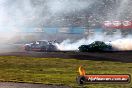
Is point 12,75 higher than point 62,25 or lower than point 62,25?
lower

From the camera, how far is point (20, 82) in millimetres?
17703

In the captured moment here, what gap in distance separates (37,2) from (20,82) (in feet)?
168

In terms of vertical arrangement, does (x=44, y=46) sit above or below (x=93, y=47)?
above

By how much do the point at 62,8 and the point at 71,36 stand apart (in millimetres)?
13705

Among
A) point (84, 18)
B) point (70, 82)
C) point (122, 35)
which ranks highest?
point (84, 18)

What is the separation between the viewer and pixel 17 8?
60781mm

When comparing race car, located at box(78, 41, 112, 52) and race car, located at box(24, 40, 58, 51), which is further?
race car, located at box(24, 40, 58, 51)

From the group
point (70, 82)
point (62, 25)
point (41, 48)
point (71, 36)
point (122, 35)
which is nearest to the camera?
point (70, 82)

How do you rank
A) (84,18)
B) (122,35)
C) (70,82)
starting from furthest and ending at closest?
(84,18) → (122,35) → (70,82)

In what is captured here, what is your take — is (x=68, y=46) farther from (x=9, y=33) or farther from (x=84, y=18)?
(x=84, y=18)

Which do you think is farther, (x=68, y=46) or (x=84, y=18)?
(x=84, y=18)

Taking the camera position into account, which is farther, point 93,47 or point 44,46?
point 44,46

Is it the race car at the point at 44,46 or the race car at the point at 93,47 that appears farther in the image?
the race car at the point at 44,46

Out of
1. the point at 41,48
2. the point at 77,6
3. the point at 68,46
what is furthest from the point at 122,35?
the point at 77,6
